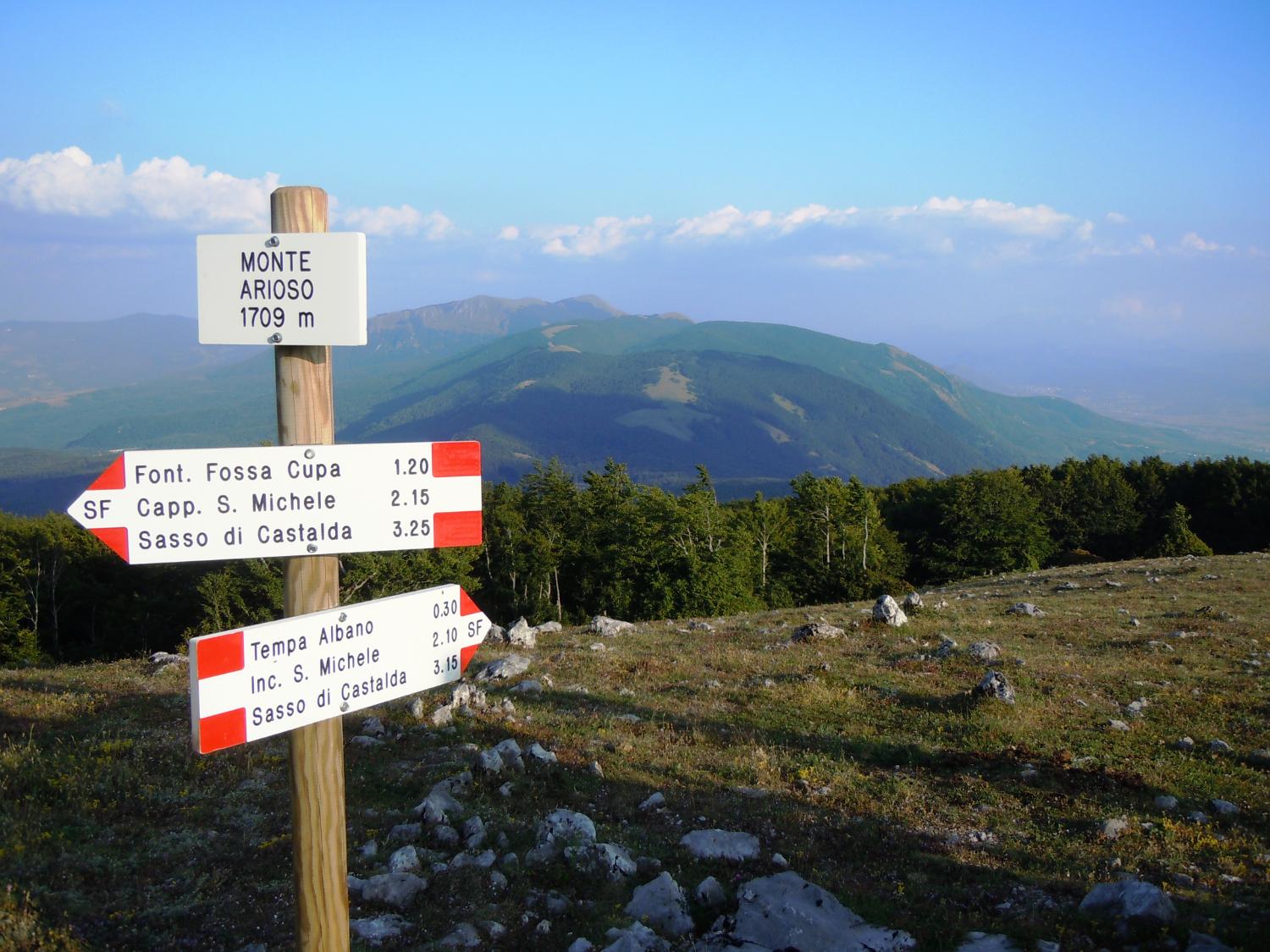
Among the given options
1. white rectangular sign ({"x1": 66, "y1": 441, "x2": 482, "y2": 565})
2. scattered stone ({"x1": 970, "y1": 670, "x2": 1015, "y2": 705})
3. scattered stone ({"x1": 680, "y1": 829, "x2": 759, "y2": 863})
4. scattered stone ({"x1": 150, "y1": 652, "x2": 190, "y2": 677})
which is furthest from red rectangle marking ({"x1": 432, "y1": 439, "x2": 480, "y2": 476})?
scattered stone ({"x1": 150, "y1": 652, "x2": 190, "y2": 677})

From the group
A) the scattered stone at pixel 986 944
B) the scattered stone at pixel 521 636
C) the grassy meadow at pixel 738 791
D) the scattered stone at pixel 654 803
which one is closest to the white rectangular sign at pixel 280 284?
the grassy meadow at pixel 738 791

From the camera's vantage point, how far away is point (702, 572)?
172ft

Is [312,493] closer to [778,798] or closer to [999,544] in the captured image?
[778,798]

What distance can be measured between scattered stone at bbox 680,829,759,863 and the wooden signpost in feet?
13.7

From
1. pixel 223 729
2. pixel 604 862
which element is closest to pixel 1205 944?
pixel 604 862

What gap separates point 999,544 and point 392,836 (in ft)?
228

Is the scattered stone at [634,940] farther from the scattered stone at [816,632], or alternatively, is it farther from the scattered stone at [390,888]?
the scattered stone at [816,632]

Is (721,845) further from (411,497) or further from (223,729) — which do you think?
(223,729)

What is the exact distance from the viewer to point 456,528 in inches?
167

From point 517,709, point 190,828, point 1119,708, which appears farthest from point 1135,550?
point 190,828

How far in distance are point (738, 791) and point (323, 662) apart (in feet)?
21.2

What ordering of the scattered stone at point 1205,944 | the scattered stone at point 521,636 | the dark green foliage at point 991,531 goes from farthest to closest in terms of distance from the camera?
the dark green foliage at point 991,531 < the scattered stone at point 521,636 < the scattered stone at point 1205,944

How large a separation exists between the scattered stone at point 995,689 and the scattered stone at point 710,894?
23.5 feet

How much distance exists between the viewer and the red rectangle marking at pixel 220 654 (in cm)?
345
